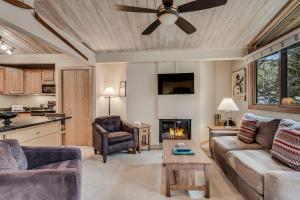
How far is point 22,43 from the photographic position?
5.06 meters

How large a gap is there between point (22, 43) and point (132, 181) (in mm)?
4122

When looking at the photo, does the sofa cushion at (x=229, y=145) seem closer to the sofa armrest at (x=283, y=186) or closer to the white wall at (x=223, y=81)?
the sofa armrest at (x=283, y=186)

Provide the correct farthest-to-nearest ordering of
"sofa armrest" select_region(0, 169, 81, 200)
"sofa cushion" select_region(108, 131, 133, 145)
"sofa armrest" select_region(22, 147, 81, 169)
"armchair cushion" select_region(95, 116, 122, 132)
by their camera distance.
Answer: "armchair cushion" select_region(95, 116, 122, 132) → "sofa cushion" select_region(108, 131, 133, 145) → "sofa armrest" select_region(22, 147, 81, 169) → "sofa armrest" select_region(0, 169, 81, 200)

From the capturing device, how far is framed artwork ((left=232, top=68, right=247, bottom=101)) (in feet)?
17.3

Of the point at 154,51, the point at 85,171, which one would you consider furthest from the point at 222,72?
the point at 85,171

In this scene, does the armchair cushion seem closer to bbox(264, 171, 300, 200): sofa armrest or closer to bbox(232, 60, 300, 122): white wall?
bbox(232, 60, 300, 122): white wall

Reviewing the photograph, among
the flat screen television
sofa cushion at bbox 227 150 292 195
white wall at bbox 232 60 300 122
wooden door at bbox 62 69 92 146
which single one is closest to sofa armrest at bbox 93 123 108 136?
wooden door at bbox 62 69 92 146

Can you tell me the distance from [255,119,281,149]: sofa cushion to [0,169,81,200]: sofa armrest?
2.77 meters

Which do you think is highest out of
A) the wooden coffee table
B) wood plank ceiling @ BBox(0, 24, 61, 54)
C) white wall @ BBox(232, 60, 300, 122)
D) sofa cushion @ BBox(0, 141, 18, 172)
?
wood plank ceiling @ BBox(0, 24, 61, 54)

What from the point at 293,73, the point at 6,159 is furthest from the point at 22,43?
the point at 293,73

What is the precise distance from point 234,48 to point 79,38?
3.53 meters

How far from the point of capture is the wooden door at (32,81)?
6.39 metres

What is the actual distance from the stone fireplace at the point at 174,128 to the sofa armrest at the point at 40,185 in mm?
3854

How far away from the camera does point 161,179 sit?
3.33 meters
